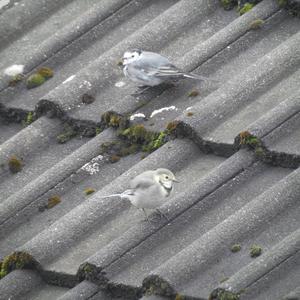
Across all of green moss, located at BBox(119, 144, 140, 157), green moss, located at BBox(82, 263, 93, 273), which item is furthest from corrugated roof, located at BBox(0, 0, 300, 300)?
green moss, located at BBox(119, 144, 140, 157)

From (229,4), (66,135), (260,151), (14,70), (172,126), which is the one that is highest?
(14,70)

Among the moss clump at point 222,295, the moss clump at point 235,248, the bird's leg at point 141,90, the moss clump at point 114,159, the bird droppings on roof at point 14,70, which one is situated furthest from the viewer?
the bird droppings on roof at point 14,70

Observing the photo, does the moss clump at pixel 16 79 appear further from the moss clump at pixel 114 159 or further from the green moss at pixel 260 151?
the green moss at pixel 260 151

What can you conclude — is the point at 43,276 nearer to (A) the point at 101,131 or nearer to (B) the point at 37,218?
(B) the point at 37,218

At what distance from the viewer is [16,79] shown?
965 centimetres

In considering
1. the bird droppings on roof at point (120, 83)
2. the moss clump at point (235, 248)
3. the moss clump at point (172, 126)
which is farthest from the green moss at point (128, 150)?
the moss clump at point (235, 248)

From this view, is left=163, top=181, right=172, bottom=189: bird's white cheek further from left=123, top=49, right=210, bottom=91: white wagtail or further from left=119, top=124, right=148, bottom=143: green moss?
left=123, top=49, right=210, bottom=91: white wagtail

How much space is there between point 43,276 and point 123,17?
329cm

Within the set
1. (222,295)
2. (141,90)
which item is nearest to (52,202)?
(141,90)

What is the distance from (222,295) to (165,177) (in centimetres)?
141

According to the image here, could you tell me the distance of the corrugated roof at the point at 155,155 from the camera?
6.95 metres

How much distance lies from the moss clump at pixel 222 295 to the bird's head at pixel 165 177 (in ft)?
4.46

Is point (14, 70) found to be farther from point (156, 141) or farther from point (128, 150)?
point (156, 141)

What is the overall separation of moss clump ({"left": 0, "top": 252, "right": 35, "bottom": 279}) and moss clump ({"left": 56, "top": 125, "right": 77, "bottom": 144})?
60.2 inches
